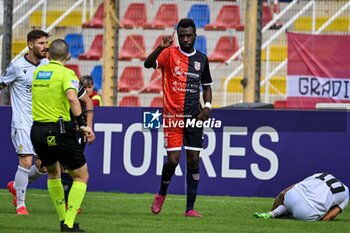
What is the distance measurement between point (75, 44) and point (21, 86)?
31.7 feet

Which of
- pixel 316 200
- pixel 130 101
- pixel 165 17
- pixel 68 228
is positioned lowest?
pixel 68 228

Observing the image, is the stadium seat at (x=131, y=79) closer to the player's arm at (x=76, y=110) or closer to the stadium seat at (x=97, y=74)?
the stadium seat at (x=97, y=74)

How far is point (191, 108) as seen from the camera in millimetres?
13414

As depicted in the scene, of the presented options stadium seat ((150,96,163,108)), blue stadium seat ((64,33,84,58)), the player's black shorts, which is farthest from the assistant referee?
blue stadium seat ((64,33,84,58))

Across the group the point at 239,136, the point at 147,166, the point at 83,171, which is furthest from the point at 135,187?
the point at 83,171

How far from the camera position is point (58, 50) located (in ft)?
36.0

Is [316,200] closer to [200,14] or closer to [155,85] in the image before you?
[200,14]

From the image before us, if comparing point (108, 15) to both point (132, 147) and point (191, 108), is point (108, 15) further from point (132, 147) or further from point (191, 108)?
point (191, 108)

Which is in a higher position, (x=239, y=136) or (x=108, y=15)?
(x=108, y=15)

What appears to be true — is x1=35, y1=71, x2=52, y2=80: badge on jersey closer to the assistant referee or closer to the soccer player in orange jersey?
the assistant referee

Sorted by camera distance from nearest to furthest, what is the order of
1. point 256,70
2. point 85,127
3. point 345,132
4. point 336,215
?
point 85,127
point 336,215
point 345,132
point 256,70

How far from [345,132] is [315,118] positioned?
506 millimetres

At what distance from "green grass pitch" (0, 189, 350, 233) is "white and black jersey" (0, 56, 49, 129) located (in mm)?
1146

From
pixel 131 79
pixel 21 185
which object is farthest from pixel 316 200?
pixel 131 79
